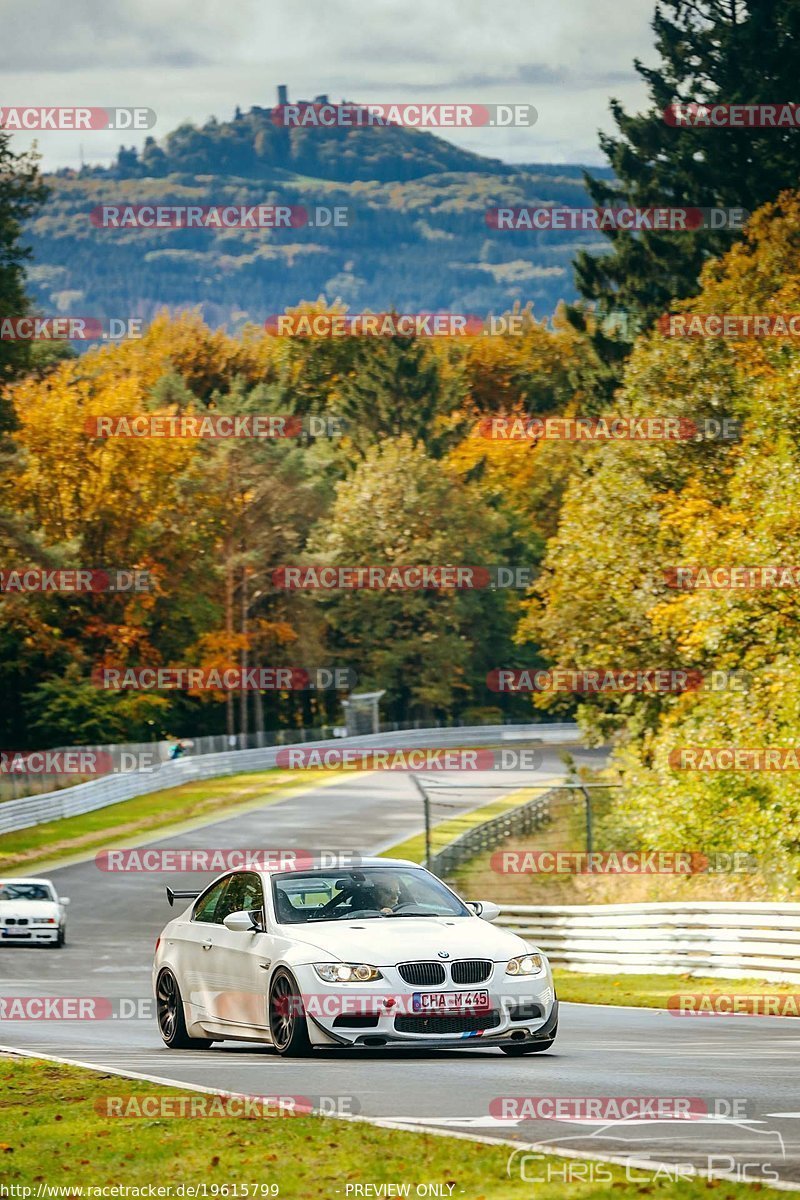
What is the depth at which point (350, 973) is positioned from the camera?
1291 centimetres

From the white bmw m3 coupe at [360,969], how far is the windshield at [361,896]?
0.01m

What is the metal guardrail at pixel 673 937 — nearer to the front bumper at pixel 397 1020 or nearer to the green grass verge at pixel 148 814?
the front bumper at pixel 397 1020

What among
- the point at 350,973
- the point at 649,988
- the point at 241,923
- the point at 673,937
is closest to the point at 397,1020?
the point at 350,973

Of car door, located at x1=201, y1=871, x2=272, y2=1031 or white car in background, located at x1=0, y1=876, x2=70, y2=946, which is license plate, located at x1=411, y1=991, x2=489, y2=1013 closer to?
car door, located at x1=201, y1=871, x2=272, y2=1031

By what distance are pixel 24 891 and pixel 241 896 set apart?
19478 millimetres

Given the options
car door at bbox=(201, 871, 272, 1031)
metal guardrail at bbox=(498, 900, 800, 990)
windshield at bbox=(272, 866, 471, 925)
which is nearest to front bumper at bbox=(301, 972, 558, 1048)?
car door at bbox=(201, 871, 272, 1031)

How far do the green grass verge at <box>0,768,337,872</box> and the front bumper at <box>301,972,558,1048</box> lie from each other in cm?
3489

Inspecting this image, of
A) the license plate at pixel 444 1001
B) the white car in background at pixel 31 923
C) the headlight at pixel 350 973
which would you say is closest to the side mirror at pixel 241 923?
the headlight at pixel 350 973

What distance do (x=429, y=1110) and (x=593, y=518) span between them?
3435cm

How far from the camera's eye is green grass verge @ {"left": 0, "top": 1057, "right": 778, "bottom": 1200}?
8.06 m

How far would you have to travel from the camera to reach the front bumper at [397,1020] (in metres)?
12.9

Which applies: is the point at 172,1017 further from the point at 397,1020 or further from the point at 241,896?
the point at 397,1020

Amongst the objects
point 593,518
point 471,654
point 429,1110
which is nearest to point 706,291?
point 593,518

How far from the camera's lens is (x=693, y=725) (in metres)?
35.1
